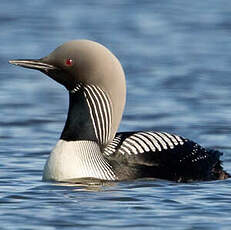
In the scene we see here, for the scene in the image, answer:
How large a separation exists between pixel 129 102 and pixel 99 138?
13.4 feet

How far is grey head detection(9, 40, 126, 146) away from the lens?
31.3 ft

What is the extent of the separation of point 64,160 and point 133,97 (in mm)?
4642

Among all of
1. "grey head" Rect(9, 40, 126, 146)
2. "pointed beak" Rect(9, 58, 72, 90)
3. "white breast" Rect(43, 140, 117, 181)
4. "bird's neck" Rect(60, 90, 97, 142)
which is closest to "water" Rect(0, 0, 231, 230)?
"white breast" Rect(43, 140, 117, 181)

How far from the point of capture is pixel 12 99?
44.9 ft

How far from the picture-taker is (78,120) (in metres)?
9.72

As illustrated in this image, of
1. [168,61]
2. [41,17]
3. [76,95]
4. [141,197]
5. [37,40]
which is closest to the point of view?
[141,197]

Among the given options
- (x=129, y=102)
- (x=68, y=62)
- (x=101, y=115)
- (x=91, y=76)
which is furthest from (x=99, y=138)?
(x=129, y=102)

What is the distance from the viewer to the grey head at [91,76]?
31.3 ft

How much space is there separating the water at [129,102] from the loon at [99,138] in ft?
0.44

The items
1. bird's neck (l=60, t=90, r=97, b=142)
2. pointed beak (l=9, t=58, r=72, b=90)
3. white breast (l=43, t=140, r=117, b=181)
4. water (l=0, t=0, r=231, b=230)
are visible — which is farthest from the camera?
bird's neck (l=60, t=90, r=97, b=142)

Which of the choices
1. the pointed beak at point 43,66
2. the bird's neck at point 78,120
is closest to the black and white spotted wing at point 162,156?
the bird's neck at point 78,120

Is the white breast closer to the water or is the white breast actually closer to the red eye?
the water

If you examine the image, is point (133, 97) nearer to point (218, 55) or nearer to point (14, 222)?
point (218, 55)

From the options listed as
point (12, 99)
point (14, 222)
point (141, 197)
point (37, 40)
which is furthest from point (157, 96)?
point (14, 222)
